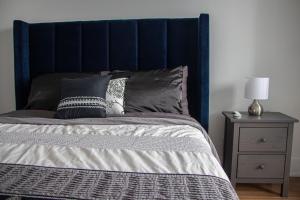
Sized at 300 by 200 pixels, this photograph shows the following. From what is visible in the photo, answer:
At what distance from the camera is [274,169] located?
6.77 ft

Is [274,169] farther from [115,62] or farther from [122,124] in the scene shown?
[115,62]

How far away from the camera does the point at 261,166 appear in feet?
6.77

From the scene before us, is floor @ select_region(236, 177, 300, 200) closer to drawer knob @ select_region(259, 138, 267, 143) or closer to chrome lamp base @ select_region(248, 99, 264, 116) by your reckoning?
drawer knob @ select_region(259, 138, 267, 143)

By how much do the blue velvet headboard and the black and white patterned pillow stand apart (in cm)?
52

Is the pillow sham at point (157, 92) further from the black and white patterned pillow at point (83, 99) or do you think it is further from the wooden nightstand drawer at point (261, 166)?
the wooden nightstand drawer at point (261, 166)

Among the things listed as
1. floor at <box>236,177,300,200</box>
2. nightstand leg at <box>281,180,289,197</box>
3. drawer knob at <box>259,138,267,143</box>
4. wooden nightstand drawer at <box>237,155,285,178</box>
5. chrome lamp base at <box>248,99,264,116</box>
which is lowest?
floor at <box>236,177,300,200</box>

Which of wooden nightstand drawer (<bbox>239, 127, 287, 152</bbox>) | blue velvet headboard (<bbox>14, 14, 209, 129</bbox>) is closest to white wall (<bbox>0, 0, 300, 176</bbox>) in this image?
blue velvet headboard (<bbox>14, 14, 209, 129</bbox>)

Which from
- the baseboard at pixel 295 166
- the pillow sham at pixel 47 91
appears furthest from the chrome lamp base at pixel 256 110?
the pillow sham at pixel 47 91

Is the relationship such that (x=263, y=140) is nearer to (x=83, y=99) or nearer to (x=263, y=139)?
(x=263, y=139)

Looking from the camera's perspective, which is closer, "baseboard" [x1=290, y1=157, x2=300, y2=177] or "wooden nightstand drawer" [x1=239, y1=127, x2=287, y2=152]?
"wooden nightstand drawer" [x1=239, y1=127, x2=287, y2=152]

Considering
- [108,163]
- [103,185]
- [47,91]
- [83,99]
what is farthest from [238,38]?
[103,185]

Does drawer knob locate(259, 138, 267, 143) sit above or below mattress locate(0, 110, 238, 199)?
below

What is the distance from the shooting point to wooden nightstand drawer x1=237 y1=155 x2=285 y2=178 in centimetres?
205

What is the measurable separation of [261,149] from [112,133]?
Answer: 4.20 ft
